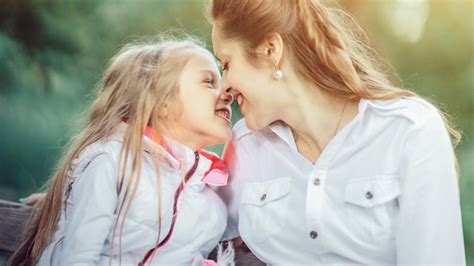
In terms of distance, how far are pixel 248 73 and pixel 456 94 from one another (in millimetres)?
430

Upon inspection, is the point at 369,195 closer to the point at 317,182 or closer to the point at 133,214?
the point at 317,182

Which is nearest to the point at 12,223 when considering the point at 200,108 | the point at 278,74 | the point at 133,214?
the point at 133,214

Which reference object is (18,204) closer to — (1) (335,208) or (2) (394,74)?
(1) (335,208)

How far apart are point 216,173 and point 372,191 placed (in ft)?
0.76

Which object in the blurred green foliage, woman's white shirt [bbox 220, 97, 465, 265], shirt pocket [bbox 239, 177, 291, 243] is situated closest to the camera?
woman's white shirt [bbox 220, 97, 465, 265]

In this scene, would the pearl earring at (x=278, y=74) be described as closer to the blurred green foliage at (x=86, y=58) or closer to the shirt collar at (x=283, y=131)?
the shirt collar at (x=283, y=131)

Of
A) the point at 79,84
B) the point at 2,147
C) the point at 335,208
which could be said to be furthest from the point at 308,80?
the point at 2,147

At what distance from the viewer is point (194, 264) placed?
900mm

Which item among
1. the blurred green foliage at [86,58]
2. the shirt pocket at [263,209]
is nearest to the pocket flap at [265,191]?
the shirt pocket at [263,209]

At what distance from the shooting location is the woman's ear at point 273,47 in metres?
0.87

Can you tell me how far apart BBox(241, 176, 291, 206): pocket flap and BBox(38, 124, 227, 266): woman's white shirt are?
0.05 m

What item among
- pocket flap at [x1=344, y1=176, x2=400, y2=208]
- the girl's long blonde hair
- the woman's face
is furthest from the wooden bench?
pocket flap at [x1=344, y1=176, x2=400, y2=208]

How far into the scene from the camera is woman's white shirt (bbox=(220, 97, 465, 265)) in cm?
80

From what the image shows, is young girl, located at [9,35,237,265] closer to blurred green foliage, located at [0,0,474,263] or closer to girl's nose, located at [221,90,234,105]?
girl's nose, located at [221,90,234,105]
